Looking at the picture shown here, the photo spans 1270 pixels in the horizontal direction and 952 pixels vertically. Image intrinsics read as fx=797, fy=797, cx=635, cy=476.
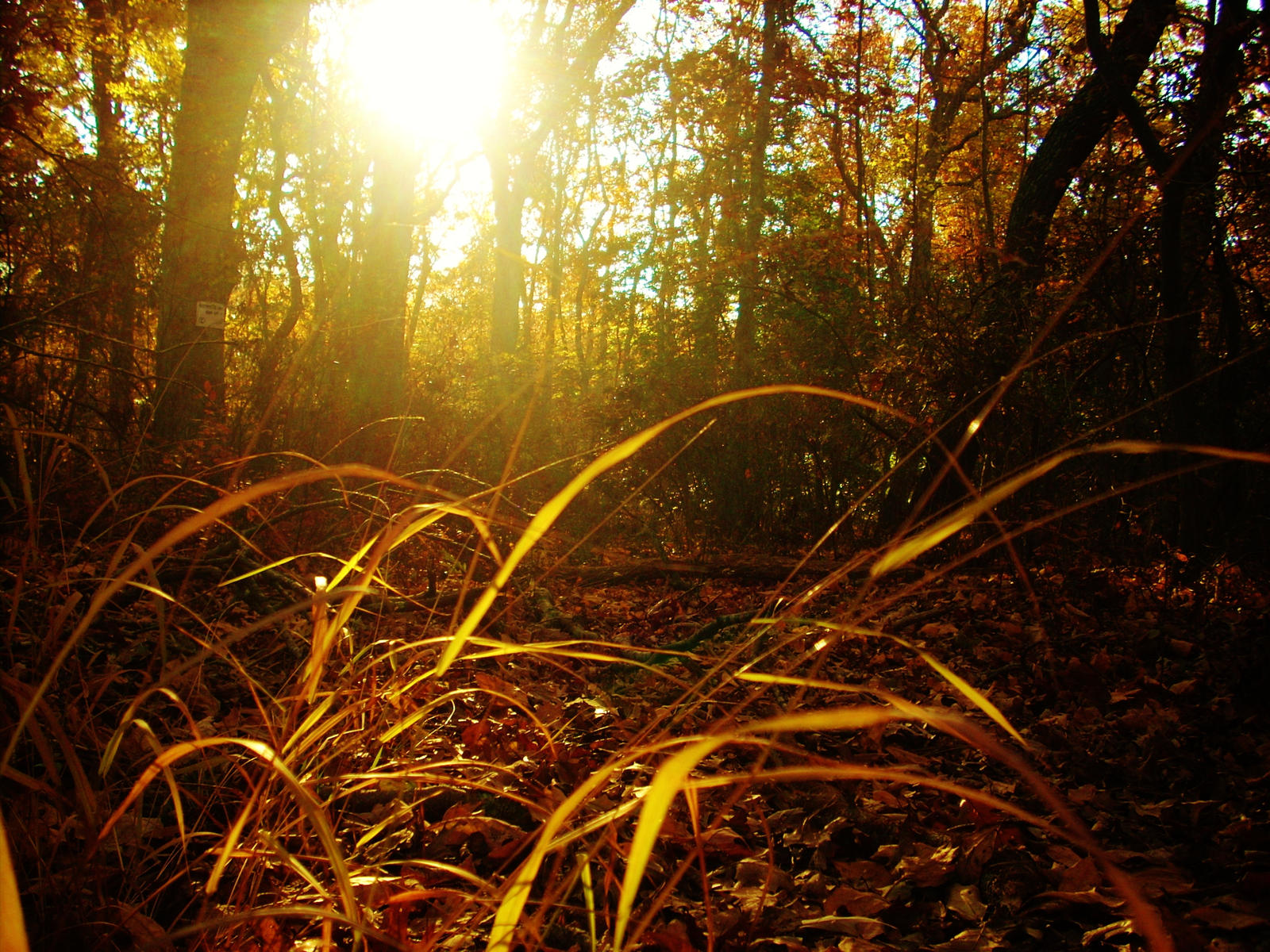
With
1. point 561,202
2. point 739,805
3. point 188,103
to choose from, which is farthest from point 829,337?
point 561,202

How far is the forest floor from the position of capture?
1.10 metres

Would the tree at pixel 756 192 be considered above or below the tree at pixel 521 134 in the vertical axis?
below

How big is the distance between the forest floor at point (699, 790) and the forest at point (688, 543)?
2cm

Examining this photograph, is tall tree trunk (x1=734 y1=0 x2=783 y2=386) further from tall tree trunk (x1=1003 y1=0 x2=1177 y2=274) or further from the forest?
tall tree trunk (x1=1003 y1=0 x2=1177 y2=274)

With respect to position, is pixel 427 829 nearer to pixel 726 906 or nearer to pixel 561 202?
pixel 726 906

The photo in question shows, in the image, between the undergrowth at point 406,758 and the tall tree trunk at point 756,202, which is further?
the tall tree trunk at point 756,202

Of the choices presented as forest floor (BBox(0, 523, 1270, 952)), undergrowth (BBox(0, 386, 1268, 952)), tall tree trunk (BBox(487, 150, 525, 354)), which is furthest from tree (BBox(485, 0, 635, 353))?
forest floor (BBox(0, 523, 1270, 952))

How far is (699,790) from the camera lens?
78.0 inches

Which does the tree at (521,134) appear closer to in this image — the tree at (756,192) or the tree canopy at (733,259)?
the tree canopy at (733,259)

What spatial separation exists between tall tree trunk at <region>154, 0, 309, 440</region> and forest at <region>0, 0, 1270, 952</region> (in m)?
0.04

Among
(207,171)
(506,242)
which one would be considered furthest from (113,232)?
(506,242)

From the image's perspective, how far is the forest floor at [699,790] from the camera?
1.10 m

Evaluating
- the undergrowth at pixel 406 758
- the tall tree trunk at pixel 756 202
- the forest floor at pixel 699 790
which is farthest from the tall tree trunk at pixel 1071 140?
the undergrowth at pixel 406 758

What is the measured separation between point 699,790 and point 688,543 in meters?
4.00
